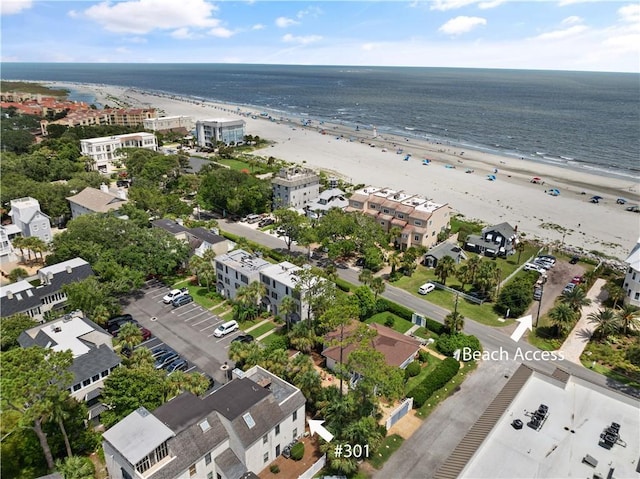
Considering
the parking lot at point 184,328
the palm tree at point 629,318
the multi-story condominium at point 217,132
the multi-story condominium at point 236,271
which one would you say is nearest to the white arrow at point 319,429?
the parking lot at point 184,328

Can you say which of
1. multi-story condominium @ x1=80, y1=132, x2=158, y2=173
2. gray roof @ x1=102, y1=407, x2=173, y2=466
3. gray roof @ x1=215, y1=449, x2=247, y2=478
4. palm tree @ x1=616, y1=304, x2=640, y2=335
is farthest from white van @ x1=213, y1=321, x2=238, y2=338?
multi-story condominium @ x1=80, y1=132, x2=158, y2=173

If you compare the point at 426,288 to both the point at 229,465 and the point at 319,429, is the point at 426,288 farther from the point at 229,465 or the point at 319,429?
the point at 229,465

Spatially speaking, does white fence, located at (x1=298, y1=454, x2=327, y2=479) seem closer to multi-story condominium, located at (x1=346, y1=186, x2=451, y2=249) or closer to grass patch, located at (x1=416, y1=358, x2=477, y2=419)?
grass patch, located at (x1=416, y1=358, x2=477, y2=419)

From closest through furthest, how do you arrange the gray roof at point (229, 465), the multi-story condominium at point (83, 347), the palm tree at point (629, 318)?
the gray roof at point (229, 465) → the multi-story condominium at point (83, 347) → the palm tree at point (629, 318)

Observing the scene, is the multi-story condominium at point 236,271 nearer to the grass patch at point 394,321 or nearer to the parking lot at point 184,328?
the parking lot at point 184,328

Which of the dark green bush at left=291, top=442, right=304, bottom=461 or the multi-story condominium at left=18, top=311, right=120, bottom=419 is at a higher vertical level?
the multi-story condominium at left=18, top=311, right=120, bottom=419

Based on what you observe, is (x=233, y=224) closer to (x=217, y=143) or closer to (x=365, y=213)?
(x=365, y=213)
